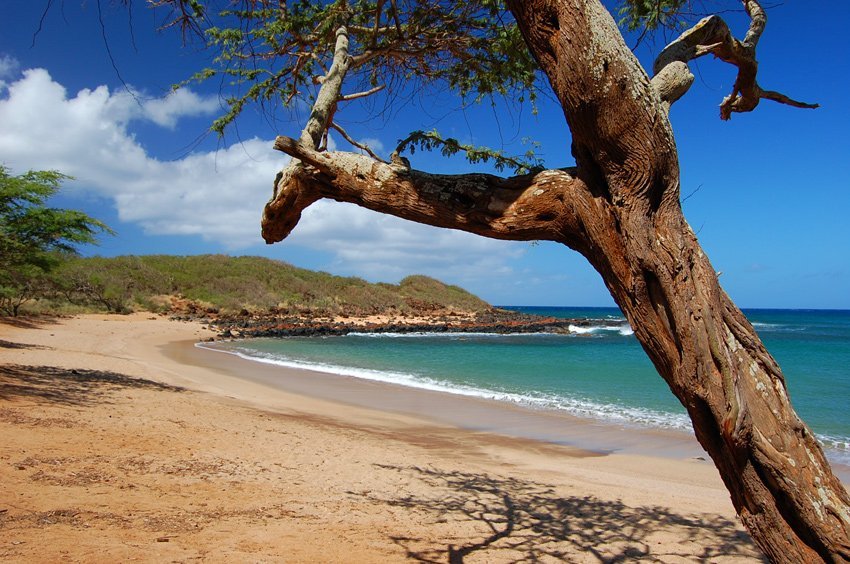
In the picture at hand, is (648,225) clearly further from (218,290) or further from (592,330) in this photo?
(592,330)

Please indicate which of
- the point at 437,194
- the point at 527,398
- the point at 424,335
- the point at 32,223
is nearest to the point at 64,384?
the point at 32,223

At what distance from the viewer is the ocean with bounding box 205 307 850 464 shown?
12.5m

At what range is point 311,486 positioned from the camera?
5.91 m

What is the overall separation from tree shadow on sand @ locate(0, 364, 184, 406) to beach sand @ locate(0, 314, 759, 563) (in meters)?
0.06

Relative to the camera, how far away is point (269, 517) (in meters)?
4.82

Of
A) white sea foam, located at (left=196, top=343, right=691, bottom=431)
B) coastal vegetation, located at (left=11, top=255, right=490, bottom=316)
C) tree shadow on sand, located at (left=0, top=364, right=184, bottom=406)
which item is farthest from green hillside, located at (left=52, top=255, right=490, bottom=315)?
tree shadow on sand, located at (left=0, top=364, right=184, bottom=406)

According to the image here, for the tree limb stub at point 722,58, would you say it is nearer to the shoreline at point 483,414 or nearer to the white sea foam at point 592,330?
the shoreline at point 483,414

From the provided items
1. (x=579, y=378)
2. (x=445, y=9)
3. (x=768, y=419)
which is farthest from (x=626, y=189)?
(x=579, y=378)

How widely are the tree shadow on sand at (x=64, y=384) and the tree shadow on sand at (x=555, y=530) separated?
17.9 feet

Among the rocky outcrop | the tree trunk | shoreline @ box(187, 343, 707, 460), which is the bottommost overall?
shoreline @ box(187, 343, 707, 460)

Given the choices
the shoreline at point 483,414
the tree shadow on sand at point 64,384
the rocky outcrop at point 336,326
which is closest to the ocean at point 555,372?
the shoreline at point 483,414

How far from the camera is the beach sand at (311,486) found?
4223 mm

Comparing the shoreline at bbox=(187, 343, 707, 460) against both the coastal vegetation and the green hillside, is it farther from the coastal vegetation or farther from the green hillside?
the green hillside

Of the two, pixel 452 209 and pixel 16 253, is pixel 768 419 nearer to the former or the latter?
pixel 452 209
